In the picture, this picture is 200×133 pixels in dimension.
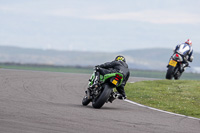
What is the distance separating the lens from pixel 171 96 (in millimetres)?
18094

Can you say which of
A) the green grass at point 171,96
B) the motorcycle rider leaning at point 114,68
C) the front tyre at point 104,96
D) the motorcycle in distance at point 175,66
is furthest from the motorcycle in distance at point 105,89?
the motorcycle in distance at point 175,66

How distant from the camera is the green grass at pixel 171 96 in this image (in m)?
14.6

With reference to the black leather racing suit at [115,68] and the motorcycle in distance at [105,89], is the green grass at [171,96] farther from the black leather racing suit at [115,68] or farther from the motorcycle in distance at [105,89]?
the motorcycle in distance at [105,89]

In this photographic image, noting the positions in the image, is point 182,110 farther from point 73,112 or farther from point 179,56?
point 179,56

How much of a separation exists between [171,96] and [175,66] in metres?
7.56

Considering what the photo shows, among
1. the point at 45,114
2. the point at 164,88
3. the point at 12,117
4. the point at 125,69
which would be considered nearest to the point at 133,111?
the point at 125,69

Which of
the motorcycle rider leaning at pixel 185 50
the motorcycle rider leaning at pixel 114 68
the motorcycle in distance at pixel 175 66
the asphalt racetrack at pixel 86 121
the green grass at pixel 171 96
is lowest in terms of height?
the asphalt racetrack at pixel 86 121

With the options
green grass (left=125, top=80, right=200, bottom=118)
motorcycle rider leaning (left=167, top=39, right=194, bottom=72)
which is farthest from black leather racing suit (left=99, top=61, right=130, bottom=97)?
motorcycle rider leaning (left=167, top=39, right=194, bottom=72)

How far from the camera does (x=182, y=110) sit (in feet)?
46.1

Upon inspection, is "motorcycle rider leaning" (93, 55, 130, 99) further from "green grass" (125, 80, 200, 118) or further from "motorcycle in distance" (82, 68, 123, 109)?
"green grass" (125, 80, 200, 118)

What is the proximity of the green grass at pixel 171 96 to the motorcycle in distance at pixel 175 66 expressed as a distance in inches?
57.0

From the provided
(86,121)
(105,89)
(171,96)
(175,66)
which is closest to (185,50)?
(175,66)

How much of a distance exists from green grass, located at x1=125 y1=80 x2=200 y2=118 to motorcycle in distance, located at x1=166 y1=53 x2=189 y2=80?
145 centimetres

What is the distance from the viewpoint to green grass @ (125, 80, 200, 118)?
47.8ft
